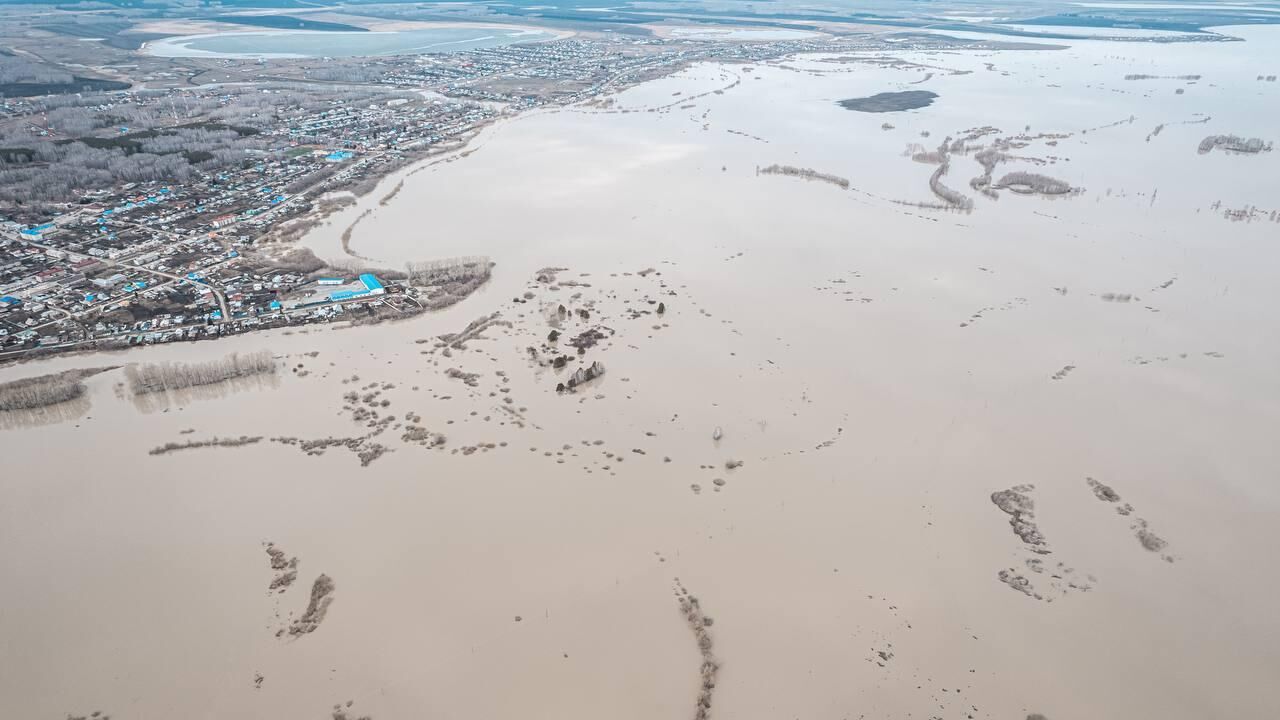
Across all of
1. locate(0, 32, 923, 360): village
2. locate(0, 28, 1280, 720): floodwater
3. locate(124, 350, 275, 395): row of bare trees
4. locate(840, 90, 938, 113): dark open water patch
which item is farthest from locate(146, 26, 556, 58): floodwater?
locate(124, 350, 275, 395): row of bare trees

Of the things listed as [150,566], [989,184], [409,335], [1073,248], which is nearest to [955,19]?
[989,184]

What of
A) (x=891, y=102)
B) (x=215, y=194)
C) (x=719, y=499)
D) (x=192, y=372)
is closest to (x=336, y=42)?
(x=215, y=194)

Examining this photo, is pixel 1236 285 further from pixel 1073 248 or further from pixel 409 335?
pixel 409 335

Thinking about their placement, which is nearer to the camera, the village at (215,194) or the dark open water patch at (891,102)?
the village at (215,194)

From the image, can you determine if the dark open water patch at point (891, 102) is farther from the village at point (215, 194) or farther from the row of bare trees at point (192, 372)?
the row of bare trees at point (192, 372)

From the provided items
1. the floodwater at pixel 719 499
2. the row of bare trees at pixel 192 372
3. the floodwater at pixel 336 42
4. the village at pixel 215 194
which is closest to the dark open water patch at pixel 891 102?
the village at pixel 215 194

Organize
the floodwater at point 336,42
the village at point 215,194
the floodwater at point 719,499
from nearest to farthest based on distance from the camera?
the floodwater at point 719,499 < the village at point 215,194 < the floodwater at point 336,42

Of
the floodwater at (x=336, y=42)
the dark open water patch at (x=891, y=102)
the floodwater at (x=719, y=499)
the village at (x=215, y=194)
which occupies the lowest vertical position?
the floodwater at (x=719, y=499)
